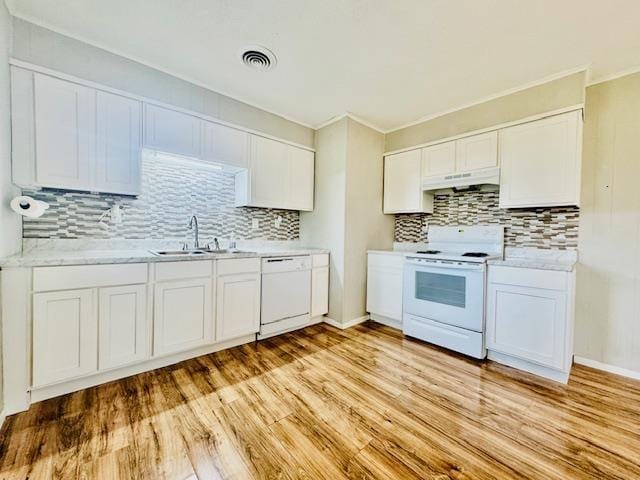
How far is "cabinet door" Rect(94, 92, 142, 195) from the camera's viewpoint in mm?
2082

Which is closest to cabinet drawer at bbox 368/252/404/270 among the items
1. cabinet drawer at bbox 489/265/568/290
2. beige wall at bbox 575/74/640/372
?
cabinet drawer at bbox 489/265/568/290

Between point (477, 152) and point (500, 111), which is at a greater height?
point (500, 111)

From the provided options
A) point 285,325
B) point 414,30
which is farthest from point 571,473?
point 414,30

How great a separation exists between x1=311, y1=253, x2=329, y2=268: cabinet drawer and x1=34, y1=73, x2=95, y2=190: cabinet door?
83.4 inches

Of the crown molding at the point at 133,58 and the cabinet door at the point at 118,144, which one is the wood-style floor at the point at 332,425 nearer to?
the cabinet door at the point at 118,144

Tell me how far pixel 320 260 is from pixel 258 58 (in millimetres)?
2076

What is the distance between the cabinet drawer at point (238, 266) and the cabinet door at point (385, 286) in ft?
4.79

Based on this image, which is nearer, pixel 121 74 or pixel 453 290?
pixel 121 74

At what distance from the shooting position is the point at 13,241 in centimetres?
180

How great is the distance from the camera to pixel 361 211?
3.38 metres

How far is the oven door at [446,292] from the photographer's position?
2434 millimetres

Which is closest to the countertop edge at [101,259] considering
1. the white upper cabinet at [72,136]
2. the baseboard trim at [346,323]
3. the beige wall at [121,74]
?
the white upper cabinet at [72,136]

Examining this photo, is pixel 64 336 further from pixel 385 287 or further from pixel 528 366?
pixel 528 366

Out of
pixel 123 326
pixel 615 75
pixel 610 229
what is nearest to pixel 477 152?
pixel 615 75
